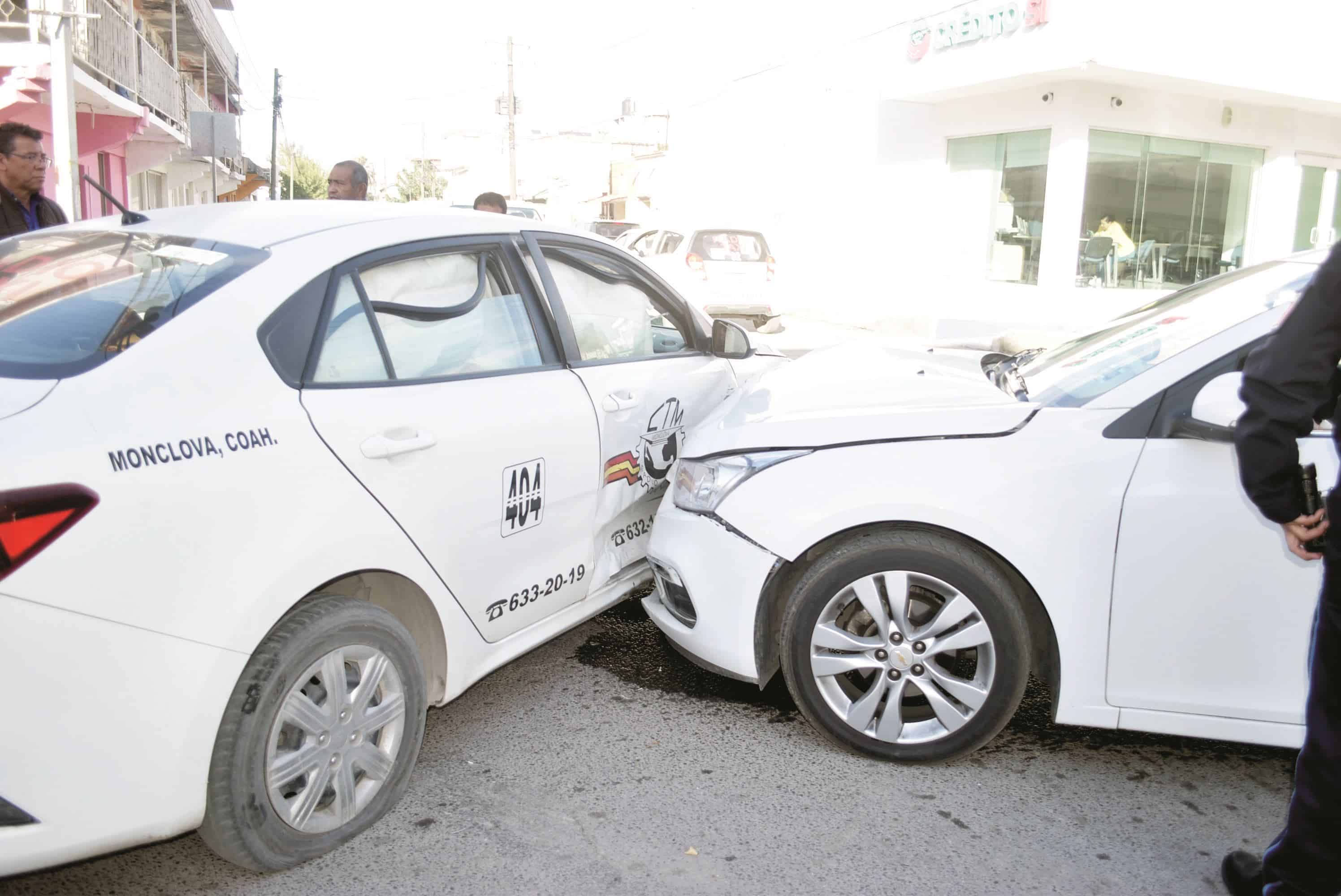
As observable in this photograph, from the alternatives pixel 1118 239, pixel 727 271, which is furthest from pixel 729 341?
pixel 1118 239

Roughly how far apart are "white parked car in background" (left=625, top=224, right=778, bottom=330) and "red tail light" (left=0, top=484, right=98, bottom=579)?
1345 centimetres

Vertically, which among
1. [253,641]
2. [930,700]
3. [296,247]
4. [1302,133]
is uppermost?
[1302,133]

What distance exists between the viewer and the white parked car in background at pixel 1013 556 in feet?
9.50

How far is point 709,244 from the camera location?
51.8 ft

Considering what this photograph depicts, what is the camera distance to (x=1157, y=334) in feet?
11.4

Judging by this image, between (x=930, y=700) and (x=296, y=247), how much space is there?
2.19 m

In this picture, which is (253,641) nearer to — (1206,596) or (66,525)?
(66,525)

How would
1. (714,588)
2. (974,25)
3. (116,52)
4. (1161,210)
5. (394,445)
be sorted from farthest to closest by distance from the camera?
(1161,210) → (116,52) → (974,25) → (714,588) → (394,445)

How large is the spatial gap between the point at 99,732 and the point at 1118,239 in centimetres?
1585

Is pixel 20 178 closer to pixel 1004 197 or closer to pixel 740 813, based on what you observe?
pixel 740 813

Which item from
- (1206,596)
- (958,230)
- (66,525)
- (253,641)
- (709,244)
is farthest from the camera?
(958,230)

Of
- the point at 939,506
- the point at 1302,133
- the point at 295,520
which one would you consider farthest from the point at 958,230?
the point at 295,520

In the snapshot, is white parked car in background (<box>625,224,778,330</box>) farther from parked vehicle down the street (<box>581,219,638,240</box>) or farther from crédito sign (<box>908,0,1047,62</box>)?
parked vehicle down the street (<box>581,219,638,240</box>)

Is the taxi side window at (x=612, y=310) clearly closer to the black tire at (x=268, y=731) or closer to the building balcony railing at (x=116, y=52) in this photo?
the black tire at (x=268, y=731)
